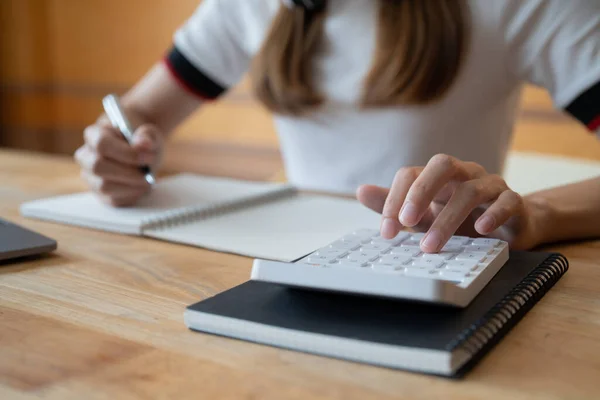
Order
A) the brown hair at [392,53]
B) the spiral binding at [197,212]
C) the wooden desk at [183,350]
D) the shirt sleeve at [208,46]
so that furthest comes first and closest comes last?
1. the shirt sleeve at [208,46]
2. the brown hair at [392,53]
3. the spiral binding at [197,212]
4. the wooden desk at [183,350]

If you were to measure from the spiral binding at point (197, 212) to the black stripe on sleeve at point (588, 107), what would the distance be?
0.45 meters

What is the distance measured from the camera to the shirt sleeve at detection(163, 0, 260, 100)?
128 centimetres

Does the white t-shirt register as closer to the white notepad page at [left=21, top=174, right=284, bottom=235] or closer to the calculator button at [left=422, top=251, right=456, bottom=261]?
the white notepad page at [left=21, top=174, right=284, bottom=235]

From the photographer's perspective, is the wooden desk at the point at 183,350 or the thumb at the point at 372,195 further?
the thumb at the point at 372,195

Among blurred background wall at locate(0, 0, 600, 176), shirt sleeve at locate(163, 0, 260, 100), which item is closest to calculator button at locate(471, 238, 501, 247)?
shirt sleeve at locate(163, 0, 260, 100)

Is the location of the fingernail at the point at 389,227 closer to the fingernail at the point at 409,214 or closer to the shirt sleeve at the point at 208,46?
the fingernail at the point at 409,214

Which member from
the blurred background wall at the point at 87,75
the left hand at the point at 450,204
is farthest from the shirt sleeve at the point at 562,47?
the blurred background wall at the point at 87,75

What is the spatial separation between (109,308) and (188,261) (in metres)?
0.15

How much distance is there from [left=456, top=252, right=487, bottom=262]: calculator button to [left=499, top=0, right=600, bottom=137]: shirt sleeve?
1.70 feet

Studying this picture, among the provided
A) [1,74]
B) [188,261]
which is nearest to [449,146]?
[188,261]

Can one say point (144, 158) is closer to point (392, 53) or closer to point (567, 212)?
point (392, 53)

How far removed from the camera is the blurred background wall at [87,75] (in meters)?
3.23

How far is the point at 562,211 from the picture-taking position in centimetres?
76

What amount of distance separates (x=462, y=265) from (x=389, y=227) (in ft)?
0.30
